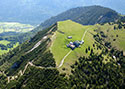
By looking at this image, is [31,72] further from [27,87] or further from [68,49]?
[68,49]

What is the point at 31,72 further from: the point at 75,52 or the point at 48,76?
the point at 75,52

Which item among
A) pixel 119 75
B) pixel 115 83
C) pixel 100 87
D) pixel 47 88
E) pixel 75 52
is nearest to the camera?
pixel 47 88

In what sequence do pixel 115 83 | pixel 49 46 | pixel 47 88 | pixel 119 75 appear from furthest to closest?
pixel 49 46
pixel 119 75
pixel 115 83
pixel 47 88

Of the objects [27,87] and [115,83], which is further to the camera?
[115,83]

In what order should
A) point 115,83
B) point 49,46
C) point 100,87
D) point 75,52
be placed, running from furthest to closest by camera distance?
point 49,46 < point 75,52 < point 115,83 < point 100,87

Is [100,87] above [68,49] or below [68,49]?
below

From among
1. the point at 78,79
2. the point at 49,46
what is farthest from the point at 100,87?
the point at 49,46

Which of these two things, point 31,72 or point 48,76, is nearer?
point 48,76

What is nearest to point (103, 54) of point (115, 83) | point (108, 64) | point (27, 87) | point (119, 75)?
point (108, 64)

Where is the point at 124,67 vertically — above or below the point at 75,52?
below
